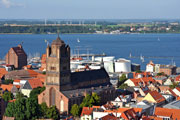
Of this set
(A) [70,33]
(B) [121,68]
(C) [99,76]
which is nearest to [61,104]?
(C) [99,76]

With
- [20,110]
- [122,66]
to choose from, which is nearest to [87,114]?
[20,110]

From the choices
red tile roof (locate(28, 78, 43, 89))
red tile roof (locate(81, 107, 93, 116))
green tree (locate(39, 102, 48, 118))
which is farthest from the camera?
red tile roof (locate(28, 78, 43, 89))

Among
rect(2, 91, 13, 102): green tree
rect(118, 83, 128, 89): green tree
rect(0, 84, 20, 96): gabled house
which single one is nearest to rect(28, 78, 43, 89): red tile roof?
rect(0, 84, 20, 96): gabled house

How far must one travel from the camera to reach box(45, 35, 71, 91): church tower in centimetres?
3712

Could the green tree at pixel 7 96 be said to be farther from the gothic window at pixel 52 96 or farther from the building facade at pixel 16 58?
the building facade at pixel 16 58

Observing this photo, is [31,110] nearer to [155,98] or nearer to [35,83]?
[155,98]

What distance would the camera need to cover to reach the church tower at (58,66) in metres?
37.1

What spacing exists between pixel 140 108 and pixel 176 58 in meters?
56.1

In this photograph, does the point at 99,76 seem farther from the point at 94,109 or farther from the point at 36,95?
the point at 94,109

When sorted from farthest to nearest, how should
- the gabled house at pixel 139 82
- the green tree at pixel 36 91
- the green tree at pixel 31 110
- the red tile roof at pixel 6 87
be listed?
the gabled house at pixel 139 82 < the red tile roof at pixel 6 87 < the green tree at pixel 36 91 < the green tree at pixel 31 110

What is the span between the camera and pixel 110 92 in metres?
40.5

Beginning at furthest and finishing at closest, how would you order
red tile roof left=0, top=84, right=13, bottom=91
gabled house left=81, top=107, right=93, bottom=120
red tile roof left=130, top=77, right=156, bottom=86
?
red tile roof left=130, top=77, right=156, bottom=86, red tile roof left=0, top=84, right=13, bottom=91, gabled house left=81, top=107, right=93, bottom=120

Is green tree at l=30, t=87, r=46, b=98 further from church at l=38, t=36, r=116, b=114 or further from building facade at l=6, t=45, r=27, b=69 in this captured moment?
building facade at l=6, t=45, r=27, b=69

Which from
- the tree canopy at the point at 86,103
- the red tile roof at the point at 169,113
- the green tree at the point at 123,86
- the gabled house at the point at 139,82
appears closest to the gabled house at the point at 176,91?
the green tree at the point at 123,86
